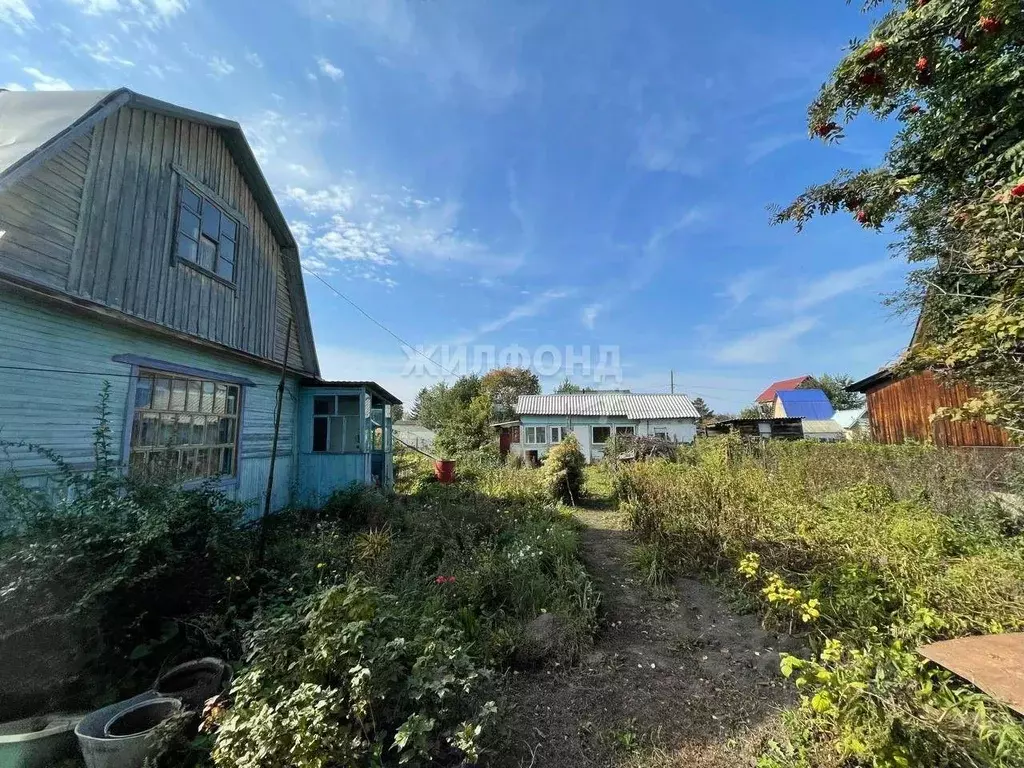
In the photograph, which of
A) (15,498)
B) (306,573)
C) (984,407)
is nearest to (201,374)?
(15,498)

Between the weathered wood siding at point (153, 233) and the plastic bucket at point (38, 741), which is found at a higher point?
the weathered wood siding at point (153, 233)

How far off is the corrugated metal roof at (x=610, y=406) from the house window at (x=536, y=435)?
0.87m

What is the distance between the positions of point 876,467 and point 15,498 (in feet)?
35.8

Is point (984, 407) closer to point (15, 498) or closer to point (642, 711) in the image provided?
point (642, 711)

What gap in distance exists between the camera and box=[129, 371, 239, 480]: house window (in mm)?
5395

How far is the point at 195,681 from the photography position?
2.96m

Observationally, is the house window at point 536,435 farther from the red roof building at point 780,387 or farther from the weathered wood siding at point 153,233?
the red roof building at point 780,387

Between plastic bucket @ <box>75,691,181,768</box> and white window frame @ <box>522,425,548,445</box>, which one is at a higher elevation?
white window frame @ <box>522,425,548,445</box>

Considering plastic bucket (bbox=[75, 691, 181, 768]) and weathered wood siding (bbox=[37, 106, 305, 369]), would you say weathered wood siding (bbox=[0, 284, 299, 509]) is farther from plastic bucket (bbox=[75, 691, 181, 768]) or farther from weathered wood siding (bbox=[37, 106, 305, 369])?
plastic bucket (bbox=[75, 691, 181, 768])

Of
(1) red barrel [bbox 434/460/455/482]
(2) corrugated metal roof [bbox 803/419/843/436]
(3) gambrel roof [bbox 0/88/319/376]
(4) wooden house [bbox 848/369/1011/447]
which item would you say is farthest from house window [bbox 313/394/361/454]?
(2) corrugated metal roof [bbox 803/419/843/436]

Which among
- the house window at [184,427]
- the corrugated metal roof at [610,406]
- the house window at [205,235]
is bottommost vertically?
the house window at [184,427]

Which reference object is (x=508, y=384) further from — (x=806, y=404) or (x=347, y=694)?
(x=347, y=694)

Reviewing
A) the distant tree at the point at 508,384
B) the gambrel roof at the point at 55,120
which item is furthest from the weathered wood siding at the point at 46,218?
the distant tree at the point at 508,384

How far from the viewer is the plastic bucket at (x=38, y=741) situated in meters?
2.26
